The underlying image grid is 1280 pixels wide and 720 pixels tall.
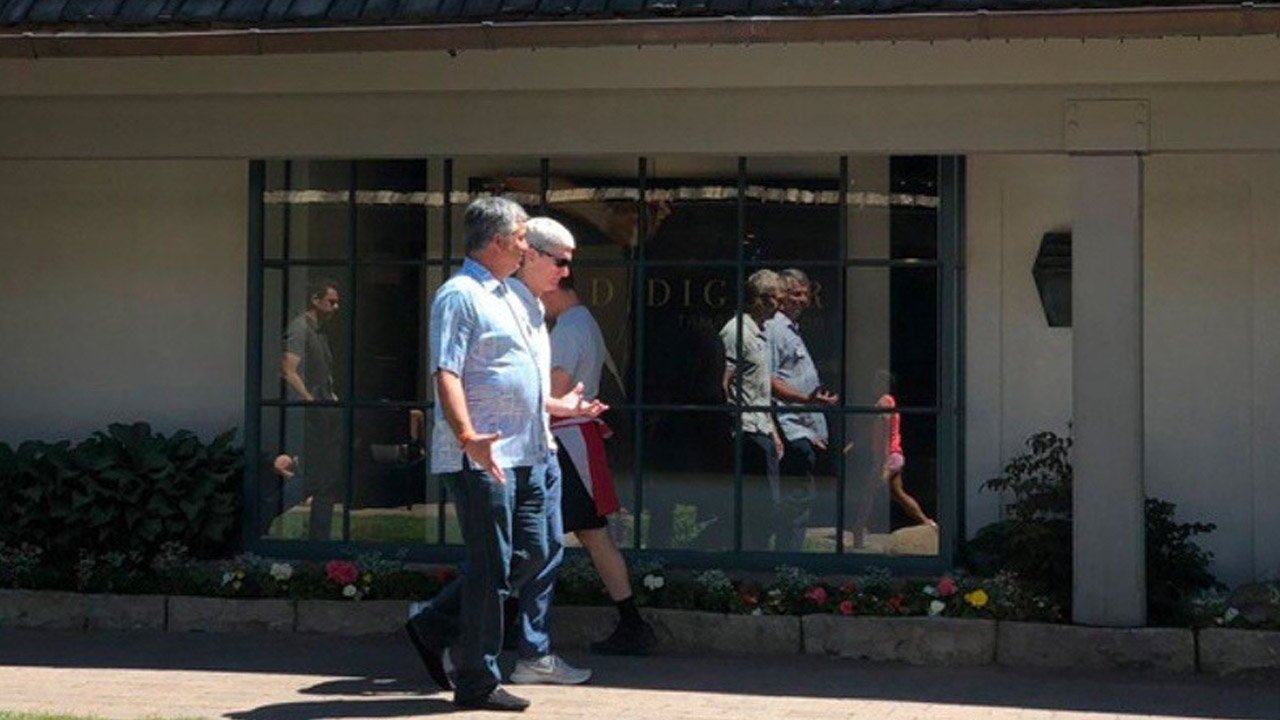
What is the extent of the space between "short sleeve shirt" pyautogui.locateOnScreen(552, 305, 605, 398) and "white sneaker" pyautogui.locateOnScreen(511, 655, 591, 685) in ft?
4.29

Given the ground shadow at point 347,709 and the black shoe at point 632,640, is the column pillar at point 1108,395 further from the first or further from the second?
the ground shadow at point 347,709

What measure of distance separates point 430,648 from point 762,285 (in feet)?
10.7

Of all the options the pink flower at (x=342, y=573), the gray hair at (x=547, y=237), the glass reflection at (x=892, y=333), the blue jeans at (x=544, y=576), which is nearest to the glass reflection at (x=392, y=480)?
the pink flower at (x=342, y=573)

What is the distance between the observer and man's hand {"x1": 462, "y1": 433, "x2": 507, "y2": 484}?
8297 millimetres

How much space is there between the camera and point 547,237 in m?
9.12

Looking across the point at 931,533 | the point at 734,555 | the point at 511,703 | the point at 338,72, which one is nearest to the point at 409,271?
the point at 338,72

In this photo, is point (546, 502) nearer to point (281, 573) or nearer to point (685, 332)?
point (281, 573)

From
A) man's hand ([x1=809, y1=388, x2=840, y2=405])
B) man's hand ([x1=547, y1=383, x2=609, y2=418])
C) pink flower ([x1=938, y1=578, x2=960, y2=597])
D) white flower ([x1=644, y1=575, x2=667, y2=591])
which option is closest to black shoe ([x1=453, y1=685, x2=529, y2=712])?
man's hand ([x1=547, y1=383, x2=609, y2=418])

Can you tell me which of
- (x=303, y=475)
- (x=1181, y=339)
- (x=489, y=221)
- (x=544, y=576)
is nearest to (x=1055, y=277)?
(x=1181, y=339)

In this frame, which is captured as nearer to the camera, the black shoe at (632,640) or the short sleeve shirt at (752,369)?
the black shoe at (632,640)

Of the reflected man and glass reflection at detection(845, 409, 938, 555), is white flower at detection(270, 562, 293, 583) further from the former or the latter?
glass reflection at detection(845, 409, 938, 555)

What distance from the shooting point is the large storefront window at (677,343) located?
11391mm

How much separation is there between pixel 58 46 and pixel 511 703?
11.3 ft

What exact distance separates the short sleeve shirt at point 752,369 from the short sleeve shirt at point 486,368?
2980mm
